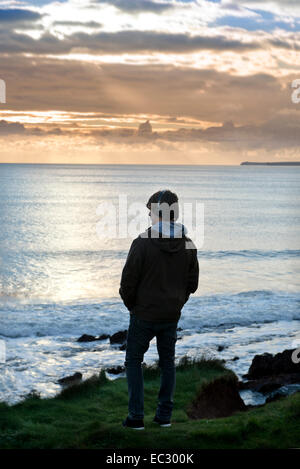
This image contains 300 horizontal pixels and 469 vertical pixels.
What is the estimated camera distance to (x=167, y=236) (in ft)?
18.3

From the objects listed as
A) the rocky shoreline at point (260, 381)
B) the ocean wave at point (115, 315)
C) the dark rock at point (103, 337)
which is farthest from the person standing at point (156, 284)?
the ocean wave at point (115, 315)

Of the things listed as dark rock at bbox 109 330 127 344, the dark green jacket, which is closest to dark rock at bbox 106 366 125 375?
dark rock at bbox 109 330 127 344

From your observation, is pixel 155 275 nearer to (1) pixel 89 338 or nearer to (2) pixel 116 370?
(2) pixel 116 370

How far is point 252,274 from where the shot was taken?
1103 inches

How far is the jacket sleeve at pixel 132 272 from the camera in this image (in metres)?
5.54

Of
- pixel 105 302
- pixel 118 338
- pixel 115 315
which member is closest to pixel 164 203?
pixel 118 338

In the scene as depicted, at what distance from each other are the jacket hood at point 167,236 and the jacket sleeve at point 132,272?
19cm

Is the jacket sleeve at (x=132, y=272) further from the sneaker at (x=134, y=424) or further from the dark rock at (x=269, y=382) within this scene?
the dark rock at (x=269, y=382)

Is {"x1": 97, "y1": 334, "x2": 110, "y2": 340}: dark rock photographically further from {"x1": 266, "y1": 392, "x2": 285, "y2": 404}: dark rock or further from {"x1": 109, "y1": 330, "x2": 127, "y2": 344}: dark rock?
{"x1": 266, "y1": 392, "x2": 285, "y2": 404}: dark rock

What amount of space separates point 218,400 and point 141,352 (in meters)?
3.79

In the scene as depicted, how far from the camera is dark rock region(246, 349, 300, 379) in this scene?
10719 millimetres

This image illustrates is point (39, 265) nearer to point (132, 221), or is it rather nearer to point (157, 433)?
point (157, 433)

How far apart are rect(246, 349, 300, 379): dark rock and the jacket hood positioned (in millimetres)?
6055
